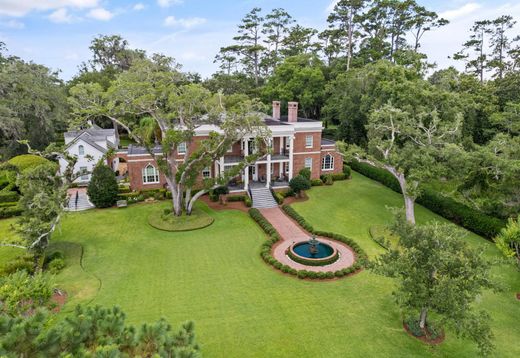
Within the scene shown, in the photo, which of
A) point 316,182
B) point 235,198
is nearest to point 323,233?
point 235,198

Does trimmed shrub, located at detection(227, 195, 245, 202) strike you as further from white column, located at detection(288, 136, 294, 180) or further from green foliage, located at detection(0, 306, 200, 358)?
green foliage, located at detection(0, 306, 200, 358)

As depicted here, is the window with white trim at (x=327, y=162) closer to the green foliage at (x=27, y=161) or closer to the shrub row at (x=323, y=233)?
the shrub row at (x=323, y=233)

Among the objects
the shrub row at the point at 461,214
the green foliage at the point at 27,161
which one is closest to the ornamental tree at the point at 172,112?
the green foliage at the point at 27,161

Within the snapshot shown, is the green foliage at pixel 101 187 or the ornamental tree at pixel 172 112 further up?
the ornamental tree at pixel 172 112

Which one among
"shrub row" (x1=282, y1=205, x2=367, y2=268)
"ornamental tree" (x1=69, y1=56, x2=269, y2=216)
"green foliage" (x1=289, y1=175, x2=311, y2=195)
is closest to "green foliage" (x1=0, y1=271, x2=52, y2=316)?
"ornamental tree" (x1=69, y1=56, x2=269, y2=216)

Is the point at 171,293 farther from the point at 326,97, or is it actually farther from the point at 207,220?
the point at 326,97

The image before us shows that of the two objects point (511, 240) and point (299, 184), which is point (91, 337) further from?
point (299, 184)
